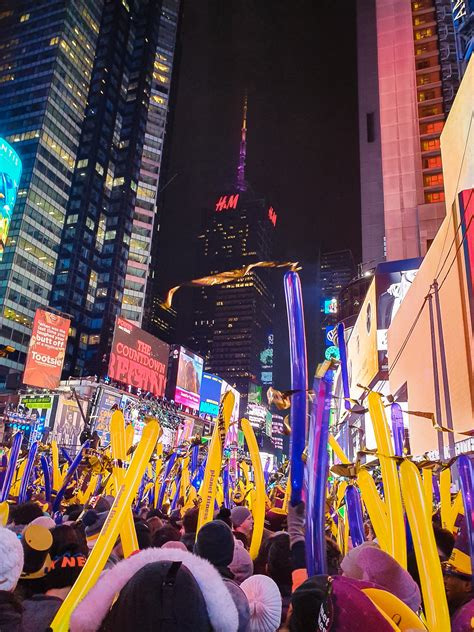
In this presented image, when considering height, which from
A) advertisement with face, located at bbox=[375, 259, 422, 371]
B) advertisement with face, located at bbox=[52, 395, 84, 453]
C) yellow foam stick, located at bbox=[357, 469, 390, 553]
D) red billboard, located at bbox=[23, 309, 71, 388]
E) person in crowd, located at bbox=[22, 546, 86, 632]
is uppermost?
advertisement with face, located at bbox=[375, 259, 422, 371]

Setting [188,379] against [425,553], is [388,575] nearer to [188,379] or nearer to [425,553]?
[425,553]

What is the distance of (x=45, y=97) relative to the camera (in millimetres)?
77562

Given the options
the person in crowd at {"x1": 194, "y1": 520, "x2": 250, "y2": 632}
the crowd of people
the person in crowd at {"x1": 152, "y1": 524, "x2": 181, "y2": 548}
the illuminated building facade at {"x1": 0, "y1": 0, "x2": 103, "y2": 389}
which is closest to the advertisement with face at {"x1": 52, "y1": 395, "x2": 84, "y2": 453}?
the illuminated building facade at {"x1": 0, "y1": 0, "x2": 103, "y2": 389}

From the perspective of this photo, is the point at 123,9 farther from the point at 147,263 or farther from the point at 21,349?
the point at 21,349

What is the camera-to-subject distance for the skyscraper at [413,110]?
137 feet

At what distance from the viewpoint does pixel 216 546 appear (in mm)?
3100

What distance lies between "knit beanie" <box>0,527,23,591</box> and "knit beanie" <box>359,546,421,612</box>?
1832 mm

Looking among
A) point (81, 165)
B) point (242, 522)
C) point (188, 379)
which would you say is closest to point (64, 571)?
point (242, 522)

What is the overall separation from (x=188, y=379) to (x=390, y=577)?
5484 centimetres

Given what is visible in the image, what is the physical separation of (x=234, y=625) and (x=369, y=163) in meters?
61.8

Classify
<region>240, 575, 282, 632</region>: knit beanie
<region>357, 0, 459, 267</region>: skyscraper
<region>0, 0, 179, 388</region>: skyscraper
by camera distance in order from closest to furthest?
<region>240, 575, 282, 632</region>: knit beanie
<region>357, 0, 459, 267</region>: skyscraper
<region>0, 0, 179, 388</region>: skyscraper

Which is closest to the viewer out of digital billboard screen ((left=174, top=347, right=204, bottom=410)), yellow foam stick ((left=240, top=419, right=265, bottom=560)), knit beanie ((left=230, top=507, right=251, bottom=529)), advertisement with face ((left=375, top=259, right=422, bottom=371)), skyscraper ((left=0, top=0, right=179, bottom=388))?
yellow foam stick ((left=240, top=419, right=265, bottom=560))

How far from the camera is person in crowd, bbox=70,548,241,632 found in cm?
153

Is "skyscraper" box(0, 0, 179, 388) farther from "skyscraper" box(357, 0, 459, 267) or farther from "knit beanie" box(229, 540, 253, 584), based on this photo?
"knit beanie" box(229, 540, 253, 584)
